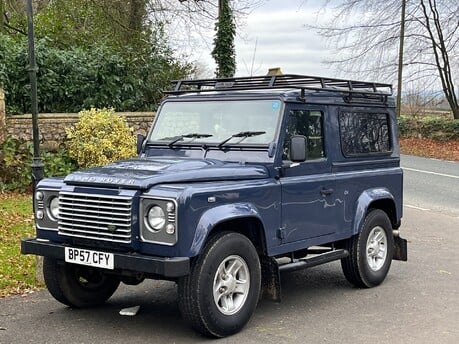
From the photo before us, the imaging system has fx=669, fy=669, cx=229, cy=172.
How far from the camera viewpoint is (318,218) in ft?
21.8

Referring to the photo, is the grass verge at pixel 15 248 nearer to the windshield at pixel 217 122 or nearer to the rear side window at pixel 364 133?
the windshield at pixel 217 122

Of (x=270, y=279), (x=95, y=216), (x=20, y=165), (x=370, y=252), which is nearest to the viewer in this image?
(x=95, y=216)

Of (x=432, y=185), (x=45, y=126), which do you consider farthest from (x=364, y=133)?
(x=432, y=185)

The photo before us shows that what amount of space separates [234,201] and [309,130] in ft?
4.99

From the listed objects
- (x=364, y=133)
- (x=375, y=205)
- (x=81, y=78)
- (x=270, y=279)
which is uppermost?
(x=81, y=78)

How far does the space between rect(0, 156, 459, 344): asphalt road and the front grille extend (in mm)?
860

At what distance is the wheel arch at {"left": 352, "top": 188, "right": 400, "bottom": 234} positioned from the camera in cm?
719

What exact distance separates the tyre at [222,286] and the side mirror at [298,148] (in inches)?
38.2

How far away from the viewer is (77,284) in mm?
6355

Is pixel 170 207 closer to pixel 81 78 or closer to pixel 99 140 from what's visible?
pixel 99 140

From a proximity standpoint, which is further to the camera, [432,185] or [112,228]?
[432,185]

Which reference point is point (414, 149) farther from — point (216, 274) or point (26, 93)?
point (216, 274)

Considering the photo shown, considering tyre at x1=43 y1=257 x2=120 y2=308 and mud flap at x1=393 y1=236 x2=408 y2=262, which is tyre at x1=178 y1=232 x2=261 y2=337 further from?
mud flap at x1=393 y1=236 x2=408 y2=262

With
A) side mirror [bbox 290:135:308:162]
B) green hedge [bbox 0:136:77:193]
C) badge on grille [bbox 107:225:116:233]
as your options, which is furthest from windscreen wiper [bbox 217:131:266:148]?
green hedge [bbox 0:136:77:193]
